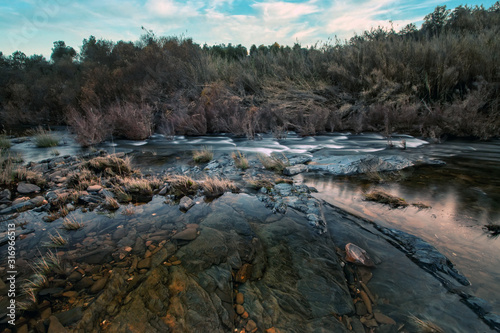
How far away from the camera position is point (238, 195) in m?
4.23

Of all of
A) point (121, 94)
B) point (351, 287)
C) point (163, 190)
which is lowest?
point (351, 287)

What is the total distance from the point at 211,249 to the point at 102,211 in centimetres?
208

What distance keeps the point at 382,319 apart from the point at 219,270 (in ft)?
4.73

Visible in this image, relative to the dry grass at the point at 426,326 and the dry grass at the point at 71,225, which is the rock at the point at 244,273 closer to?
the dry grass at the point at 426,326

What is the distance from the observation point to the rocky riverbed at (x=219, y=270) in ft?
5.99

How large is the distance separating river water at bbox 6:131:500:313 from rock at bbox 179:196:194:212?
2190 millimetres

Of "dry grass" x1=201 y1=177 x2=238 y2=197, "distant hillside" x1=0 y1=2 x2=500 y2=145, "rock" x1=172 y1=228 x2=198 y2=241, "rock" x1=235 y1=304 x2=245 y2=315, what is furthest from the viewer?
"distant hillside" x1=0 y1=2 x2=500 y2=145

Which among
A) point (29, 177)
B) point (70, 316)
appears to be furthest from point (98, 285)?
point (29, 177)

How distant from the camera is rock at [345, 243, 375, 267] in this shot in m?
2.43

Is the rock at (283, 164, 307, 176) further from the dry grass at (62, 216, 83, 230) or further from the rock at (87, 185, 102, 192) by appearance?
the dry grass at (62, 216, 83, 230)

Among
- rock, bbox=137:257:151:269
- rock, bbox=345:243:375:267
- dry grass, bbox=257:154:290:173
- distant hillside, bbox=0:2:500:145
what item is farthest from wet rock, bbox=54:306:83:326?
distant hillside, bbox=0:2:500:145

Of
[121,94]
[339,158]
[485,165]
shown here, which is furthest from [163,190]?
[121,94]

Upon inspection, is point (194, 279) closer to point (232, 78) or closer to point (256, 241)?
point (256, 241)

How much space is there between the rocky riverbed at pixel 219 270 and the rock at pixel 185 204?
0.02 meters
